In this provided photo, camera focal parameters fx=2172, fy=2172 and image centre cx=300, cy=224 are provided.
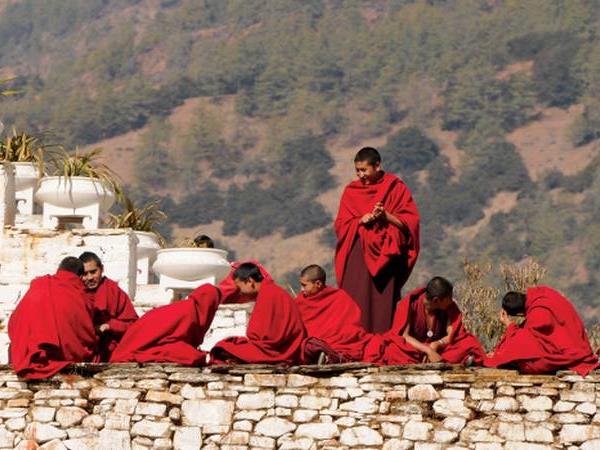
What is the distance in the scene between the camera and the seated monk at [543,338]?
13.8m

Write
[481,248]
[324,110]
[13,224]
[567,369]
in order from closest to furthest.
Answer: [567,369] < [13,224] < [481,248] < [324,110]

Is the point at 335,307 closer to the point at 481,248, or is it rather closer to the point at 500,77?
the point at 481,248

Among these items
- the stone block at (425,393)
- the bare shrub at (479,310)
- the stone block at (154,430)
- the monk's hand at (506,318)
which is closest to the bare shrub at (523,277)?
the bare shrub at (479,310)

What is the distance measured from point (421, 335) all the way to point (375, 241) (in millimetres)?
1029

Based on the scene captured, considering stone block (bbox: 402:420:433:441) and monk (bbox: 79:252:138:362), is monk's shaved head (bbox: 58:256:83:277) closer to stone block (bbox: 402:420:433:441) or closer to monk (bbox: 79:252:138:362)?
monk (bbox: 79:252:138:362)

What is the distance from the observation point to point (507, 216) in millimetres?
119250

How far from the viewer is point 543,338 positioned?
13906mm

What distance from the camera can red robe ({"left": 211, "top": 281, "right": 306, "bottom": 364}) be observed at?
14211mm

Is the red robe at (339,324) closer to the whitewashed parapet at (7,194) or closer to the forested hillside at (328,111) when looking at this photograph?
the whitewashed parapet at (7,194)

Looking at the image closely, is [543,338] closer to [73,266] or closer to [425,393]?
[425,393]

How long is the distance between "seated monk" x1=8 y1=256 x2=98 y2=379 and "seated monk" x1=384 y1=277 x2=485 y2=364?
2043mm

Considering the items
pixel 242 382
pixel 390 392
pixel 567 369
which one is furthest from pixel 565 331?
pixel 242 382

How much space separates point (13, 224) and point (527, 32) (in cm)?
13891

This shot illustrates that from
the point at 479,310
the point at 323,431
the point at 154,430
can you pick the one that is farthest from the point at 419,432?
the point at 479,310
